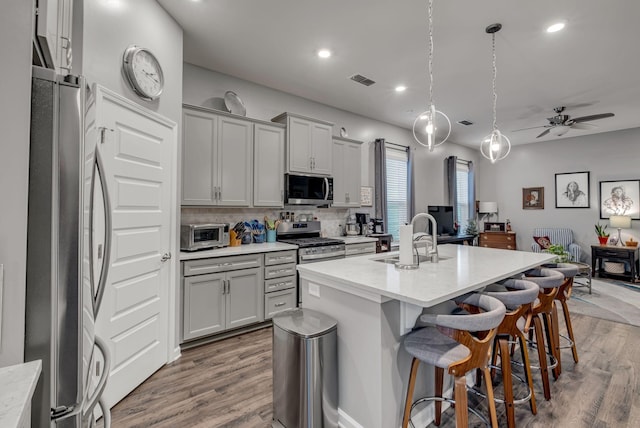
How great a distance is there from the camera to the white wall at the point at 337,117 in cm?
373

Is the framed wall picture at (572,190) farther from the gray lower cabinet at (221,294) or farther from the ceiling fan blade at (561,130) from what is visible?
the gray lower cabinet at (221,294)

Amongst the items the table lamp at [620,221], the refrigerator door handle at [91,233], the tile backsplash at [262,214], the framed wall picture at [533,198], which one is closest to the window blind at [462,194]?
the framed wall picture at [533,198]

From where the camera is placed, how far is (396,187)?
6289mm

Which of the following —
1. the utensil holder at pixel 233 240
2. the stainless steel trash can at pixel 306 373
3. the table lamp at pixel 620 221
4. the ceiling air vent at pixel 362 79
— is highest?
the ceiling air vent at pixel 362 79

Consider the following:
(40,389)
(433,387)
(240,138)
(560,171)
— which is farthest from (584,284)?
(40,389)

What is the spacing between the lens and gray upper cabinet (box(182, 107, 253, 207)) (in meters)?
3.26

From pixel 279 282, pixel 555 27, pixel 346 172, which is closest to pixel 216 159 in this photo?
pixel 279 282

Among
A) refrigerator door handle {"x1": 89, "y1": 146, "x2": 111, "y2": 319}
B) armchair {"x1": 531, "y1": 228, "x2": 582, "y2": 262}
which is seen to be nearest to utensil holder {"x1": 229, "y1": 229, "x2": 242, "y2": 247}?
refrigerator door handle {"x1": 89, "y1": 146, "x2": 111, "y2": 319}

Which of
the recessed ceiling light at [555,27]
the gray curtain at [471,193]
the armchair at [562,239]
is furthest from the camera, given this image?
the gray curtain at [471,193]

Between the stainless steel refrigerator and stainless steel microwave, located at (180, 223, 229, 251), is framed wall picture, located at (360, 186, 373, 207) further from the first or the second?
the stainless steel refrigerator

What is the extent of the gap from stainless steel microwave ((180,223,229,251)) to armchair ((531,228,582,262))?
6.78m

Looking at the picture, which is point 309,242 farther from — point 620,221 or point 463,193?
point 620,221

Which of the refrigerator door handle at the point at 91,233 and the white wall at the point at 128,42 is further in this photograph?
the white wall at the point at 128,42

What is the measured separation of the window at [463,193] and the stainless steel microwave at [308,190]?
15.7 feet
